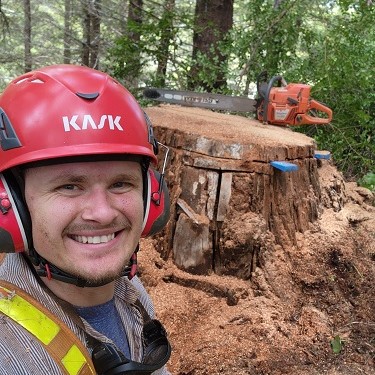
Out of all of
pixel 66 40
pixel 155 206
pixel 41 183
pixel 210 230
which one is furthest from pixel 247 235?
pixel 66 40

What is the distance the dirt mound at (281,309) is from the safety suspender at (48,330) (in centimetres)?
151

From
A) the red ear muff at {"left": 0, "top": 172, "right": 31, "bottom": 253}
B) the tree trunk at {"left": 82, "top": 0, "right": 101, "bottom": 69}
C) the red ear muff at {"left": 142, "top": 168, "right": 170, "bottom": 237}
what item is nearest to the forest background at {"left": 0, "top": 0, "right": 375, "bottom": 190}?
the red ear muff at {"left": 142, "top": 168, "right": 170, "bottom": 237}

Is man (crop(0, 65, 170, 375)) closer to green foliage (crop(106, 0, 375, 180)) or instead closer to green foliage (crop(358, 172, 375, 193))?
green foliage (crop(358, 172, 375, 193))

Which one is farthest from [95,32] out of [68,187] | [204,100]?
[68,187]

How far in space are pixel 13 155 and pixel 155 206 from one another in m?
0.55

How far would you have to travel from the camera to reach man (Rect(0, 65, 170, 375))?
1290 millimetres

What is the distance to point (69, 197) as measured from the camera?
1294mm

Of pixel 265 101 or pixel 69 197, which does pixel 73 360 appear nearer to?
pixel 69 197

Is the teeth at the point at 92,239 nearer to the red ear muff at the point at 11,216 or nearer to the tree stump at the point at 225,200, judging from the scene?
the red ear muff at the point at 11,216

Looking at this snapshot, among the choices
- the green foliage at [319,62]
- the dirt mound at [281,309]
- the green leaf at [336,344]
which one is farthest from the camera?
the green foliage at [319,62]

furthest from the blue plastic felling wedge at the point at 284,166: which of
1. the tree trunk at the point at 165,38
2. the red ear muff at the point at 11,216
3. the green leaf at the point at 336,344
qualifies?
the tree trunk at the point at 165,38

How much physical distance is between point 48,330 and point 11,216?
0.37 metres

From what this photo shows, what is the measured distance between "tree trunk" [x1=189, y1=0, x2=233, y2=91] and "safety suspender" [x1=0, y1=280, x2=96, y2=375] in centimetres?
495

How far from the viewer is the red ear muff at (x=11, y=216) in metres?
1.33
